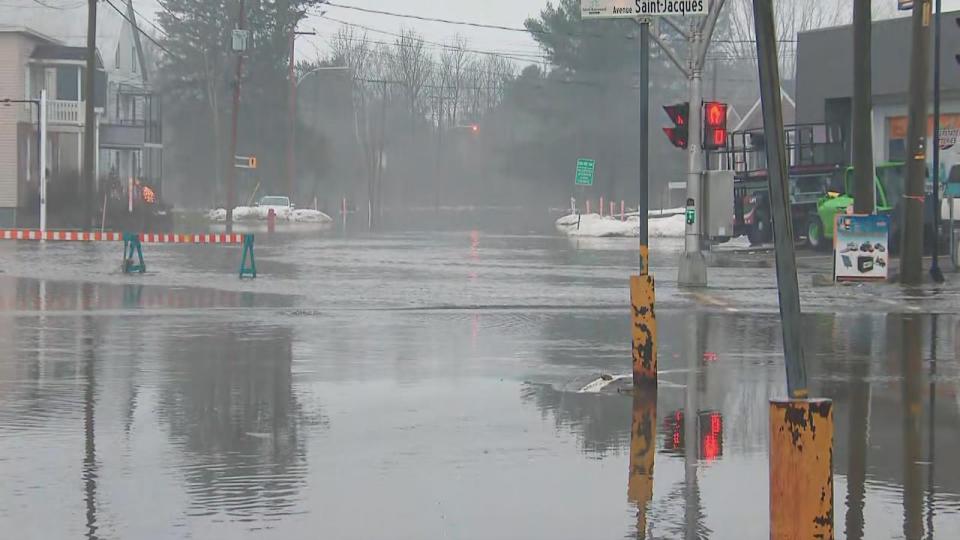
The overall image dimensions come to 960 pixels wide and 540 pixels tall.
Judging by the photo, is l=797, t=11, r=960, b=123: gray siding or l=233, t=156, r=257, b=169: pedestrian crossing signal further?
l=233, t=156, r=257, b=169: pedestrian crossing signal

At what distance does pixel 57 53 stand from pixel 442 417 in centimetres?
5557

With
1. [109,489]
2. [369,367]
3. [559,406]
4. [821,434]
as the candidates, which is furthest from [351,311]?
[821,434]

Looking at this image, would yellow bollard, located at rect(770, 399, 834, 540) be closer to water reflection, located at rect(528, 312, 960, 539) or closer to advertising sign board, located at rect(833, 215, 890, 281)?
water reflection, located at rect(528, 312, 960, 539)

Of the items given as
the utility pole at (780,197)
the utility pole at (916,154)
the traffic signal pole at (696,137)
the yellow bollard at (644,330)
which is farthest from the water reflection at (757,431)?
the utility pole at (916,154)

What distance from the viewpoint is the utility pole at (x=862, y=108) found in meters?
25.6

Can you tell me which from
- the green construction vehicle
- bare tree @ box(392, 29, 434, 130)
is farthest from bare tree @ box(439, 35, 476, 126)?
the green construction vehicle

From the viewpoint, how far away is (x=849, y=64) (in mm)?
45844

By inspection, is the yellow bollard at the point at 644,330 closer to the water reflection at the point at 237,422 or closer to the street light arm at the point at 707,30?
the water reflection at the point at 237,422

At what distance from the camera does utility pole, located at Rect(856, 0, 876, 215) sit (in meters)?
25.6

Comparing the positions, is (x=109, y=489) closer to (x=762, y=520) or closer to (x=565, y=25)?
(x=762, y=520)

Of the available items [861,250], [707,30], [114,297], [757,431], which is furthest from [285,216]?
[757,431]

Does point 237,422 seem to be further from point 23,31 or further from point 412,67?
point 412,67

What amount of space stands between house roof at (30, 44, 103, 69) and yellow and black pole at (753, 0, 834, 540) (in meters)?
60.2

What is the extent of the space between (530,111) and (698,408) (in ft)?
291
